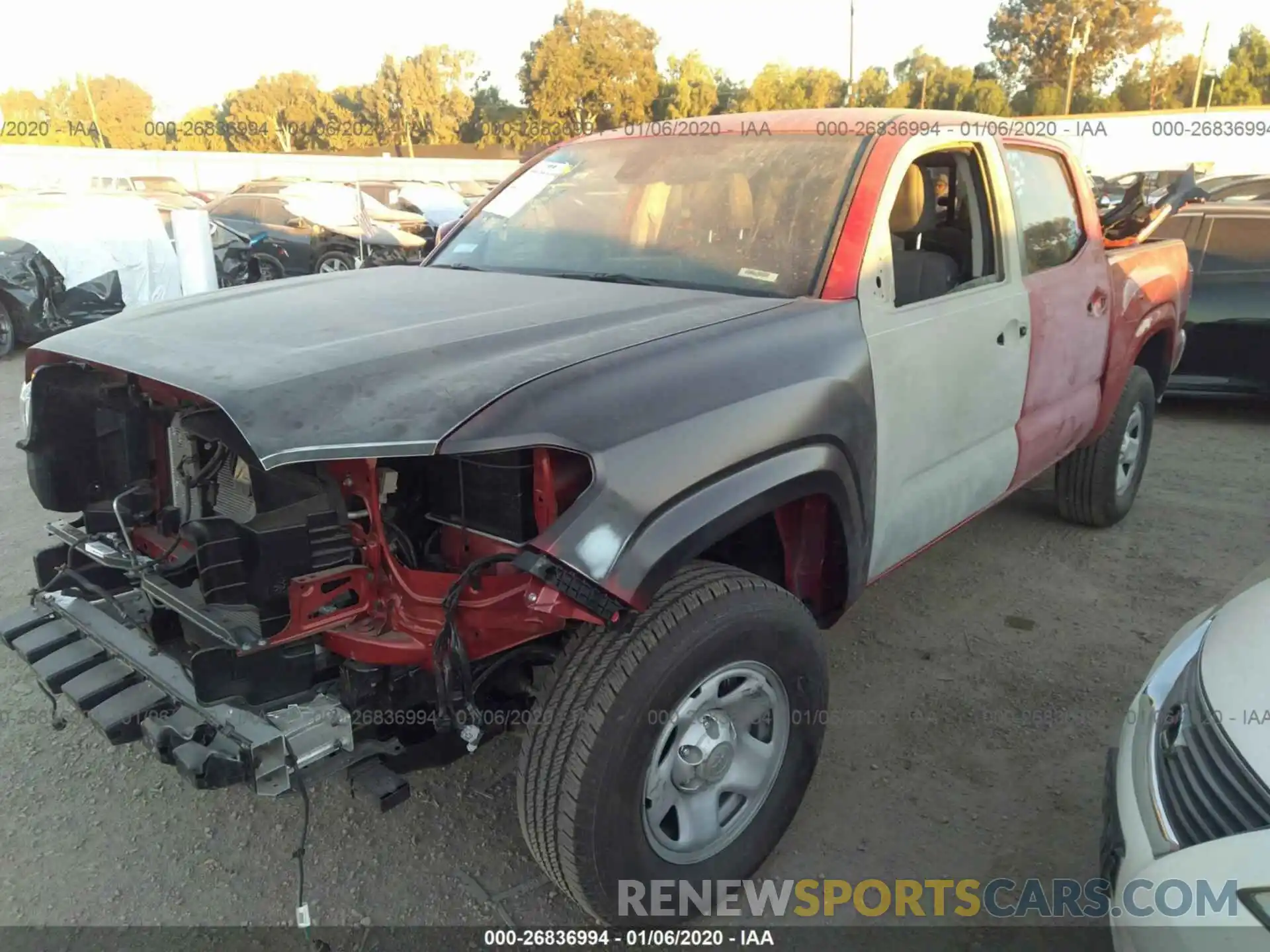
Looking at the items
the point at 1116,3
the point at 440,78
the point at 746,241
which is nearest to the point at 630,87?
the point at 440,78

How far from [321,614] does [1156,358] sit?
457cm

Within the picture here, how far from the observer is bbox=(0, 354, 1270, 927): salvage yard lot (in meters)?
2.50

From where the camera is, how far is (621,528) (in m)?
1.93

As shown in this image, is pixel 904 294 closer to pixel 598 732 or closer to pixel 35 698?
pixel 598 732

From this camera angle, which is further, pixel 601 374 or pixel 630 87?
pixel 630 87

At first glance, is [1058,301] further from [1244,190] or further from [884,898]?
[1244,190]

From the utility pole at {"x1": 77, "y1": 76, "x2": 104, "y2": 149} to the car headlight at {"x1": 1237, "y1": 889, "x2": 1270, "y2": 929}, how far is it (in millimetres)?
52476

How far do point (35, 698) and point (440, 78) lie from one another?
173 feet

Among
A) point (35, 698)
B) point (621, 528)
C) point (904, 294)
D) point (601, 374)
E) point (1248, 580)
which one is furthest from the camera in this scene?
point (35, 698)

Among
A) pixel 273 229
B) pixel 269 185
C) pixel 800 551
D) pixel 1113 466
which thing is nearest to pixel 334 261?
pixel 273 229

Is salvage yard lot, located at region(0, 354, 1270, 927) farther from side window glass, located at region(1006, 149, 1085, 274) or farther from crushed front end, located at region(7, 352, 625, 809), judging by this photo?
side window glass, located at region(1006, 149, 1085, 274)

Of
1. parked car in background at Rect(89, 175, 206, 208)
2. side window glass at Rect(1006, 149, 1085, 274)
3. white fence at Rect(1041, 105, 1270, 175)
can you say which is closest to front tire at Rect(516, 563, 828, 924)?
side window glass at Rect(1006, 149, 1085, 274)

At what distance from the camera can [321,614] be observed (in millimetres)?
2145

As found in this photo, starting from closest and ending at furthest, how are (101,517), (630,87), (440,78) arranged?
(101,517) → (630,87) → (440,78)
